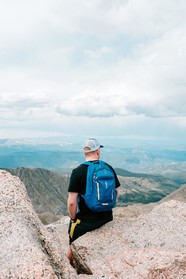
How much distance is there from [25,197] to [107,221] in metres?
3.76

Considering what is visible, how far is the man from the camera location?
11.6 m

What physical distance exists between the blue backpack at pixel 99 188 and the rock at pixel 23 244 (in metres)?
2.19

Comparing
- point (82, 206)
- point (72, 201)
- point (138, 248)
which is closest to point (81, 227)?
point (82, 206)

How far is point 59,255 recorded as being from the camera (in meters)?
8.48

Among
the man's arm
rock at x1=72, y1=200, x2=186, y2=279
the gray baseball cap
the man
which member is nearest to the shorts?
the man

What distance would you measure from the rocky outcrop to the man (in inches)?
13.8

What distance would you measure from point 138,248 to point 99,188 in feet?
7.82

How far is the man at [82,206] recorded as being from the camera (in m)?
11.6

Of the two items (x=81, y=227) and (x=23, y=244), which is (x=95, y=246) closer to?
(x=81, y=227)

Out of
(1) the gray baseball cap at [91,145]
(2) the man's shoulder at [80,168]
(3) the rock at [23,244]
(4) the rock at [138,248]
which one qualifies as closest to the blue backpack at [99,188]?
(2) the man's shoulder at [80,168]

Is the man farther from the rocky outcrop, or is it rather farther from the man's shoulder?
the rocky outcrop

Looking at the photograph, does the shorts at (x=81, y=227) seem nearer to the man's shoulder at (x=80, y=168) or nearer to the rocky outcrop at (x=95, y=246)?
the rocky outcrop at (x=95, y=246)

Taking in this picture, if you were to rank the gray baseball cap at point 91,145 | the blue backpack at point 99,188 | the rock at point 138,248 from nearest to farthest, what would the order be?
the rock at point 138,248 → the blue backpack at point 99,188 → the gray baseball cap at point 91,145

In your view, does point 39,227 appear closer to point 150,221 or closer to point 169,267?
point 169,267
